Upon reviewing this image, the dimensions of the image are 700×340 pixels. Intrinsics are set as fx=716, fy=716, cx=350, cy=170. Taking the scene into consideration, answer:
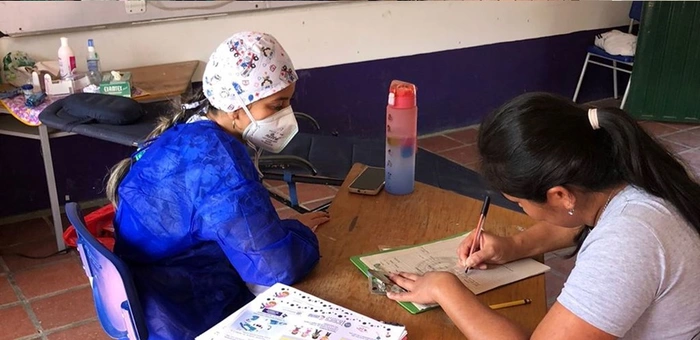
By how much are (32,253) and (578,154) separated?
2.59 meters

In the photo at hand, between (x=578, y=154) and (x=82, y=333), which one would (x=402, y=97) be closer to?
(x=578, y=154)

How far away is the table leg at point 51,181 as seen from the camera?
109 inches

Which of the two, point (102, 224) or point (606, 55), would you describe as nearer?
point (102, 224)

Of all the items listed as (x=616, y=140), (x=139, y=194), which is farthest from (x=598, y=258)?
(x=139, y=194)

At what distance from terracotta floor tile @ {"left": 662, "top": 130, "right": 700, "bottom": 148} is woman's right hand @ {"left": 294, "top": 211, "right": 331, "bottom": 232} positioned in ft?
11.0

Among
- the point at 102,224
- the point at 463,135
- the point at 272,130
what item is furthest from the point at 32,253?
the point at 463,135

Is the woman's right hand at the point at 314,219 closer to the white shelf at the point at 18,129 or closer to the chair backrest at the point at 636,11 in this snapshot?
the white shelf at the point at 18,129

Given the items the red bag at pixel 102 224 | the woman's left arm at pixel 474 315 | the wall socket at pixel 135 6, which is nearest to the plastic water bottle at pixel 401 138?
the woman's left arm at pixel 474 315

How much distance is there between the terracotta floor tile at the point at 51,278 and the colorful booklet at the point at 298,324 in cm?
177

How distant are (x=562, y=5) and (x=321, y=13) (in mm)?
1712

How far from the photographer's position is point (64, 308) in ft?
8.64

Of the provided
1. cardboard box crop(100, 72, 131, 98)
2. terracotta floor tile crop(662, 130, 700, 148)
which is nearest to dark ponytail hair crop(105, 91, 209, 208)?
cardboard box crop(100, 72, 131, 98)

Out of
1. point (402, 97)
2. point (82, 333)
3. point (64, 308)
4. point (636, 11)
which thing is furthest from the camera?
point (636, 11)

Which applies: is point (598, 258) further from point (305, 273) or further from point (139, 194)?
point (139, 194)
